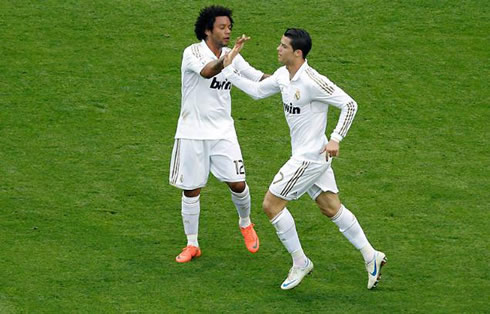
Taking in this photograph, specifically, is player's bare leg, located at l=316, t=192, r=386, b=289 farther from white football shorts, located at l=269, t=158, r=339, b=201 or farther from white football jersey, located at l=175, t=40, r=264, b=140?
white football jersey, located at l=175, t=40, r=264, b=140

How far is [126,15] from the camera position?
1597 cm

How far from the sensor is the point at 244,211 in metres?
10.7

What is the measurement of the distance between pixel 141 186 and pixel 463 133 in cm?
423

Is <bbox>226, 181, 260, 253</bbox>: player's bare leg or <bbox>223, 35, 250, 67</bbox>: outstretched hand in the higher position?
<bbox>223, 35, 250, 67</bbox>: outstretched hand

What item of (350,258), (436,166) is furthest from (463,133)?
(350,258)

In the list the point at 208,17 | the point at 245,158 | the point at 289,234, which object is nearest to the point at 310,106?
the point at 289,234

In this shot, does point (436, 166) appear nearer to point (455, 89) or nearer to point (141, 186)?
point (455, 89)

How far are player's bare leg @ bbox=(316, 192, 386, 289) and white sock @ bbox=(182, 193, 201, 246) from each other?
1350 mm

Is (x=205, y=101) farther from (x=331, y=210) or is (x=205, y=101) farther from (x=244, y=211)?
(x=331, y=210)

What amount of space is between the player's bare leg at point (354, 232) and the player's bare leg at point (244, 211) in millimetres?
997

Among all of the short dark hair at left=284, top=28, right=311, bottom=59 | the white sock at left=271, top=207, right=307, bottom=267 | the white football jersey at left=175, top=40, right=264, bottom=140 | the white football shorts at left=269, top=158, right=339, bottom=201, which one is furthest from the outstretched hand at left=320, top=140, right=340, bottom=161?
the white football jersey at left=175, top=40, right=264, bottom=140

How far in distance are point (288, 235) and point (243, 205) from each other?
3.40ft

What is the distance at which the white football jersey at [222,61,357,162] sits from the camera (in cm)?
941

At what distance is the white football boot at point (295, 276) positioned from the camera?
9.73 metres
